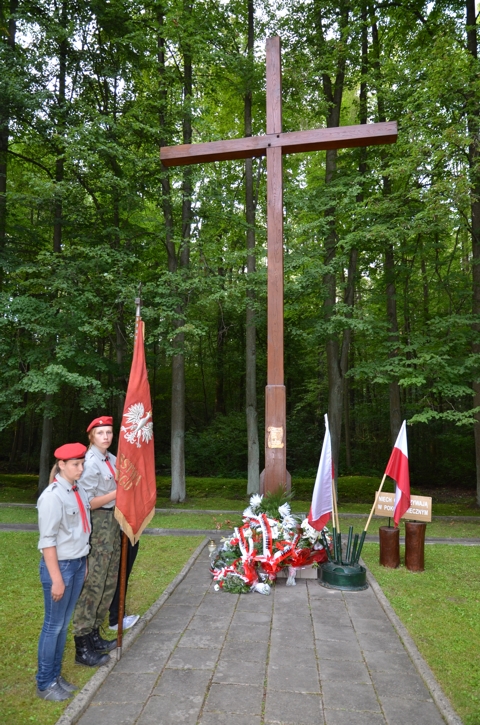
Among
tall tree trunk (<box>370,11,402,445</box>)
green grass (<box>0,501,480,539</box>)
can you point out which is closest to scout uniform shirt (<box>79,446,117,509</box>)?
green grass (<box>0,501,480,539</box>)

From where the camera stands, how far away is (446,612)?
500 cm

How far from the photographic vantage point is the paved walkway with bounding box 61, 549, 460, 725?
3.11 metres

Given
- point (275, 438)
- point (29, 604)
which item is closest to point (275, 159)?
point (275, 438)

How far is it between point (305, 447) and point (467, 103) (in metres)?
12.0

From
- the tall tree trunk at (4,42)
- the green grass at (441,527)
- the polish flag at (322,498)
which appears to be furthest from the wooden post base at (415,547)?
the tall tree trunk at (4,42)

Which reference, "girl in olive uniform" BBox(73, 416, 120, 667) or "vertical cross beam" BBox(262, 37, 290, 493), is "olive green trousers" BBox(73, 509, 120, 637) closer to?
"girl in olive uniform" BBox(73, 416, 120, 667)

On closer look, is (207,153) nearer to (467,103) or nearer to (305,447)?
(467,103)

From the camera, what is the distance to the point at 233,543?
584 centimetres

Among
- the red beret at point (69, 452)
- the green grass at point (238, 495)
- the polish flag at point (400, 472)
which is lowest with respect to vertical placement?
the green grass at point (238, 495)

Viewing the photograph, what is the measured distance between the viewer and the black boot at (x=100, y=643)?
12.9ft

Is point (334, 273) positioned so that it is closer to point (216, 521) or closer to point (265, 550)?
point (216, 521)

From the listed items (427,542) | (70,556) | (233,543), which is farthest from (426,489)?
(70,556)

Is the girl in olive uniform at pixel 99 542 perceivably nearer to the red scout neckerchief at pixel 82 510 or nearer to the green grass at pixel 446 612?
the red scout neckerchief at pixel 82 510

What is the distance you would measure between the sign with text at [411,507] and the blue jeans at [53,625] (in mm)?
4318
